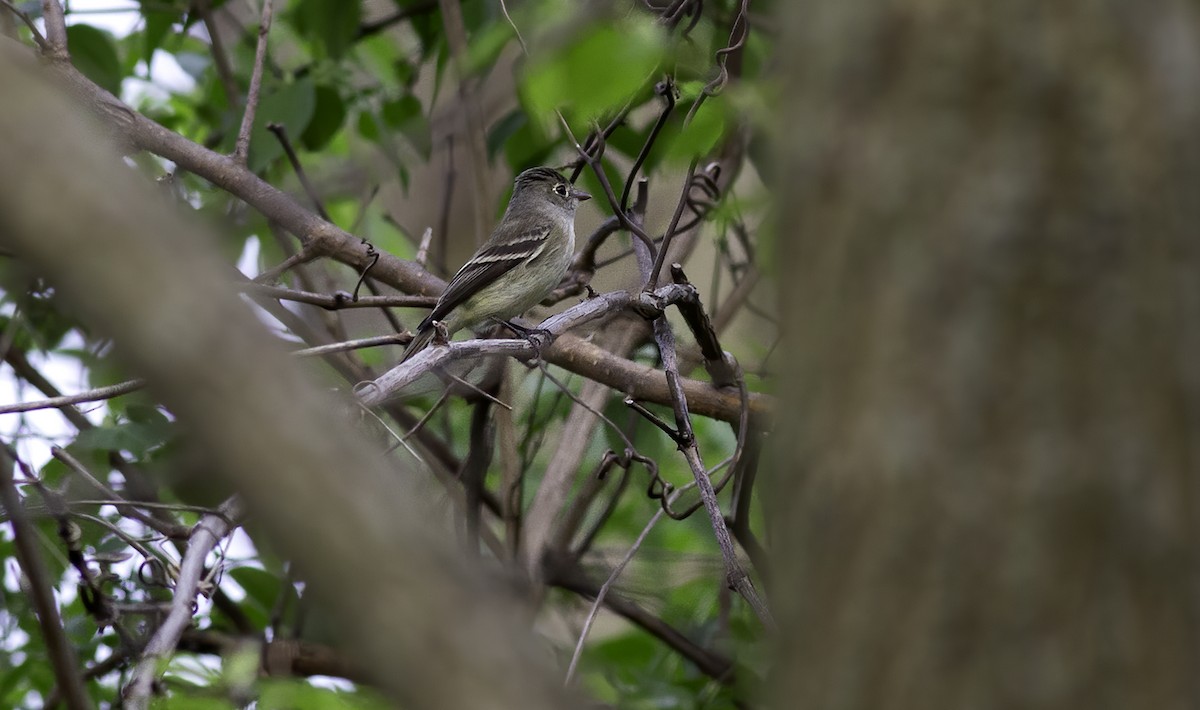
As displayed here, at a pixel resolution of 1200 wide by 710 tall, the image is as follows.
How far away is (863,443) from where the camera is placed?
42.6 inches

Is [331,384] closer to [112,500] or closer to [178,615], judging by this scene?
[112,500]

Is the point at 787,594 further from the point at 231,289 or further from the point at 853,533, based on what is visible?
the point at 231,289

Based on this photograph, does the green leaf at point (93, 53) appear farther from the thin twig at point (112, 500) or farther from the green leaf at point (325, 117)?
the thin twig at point (112, 500)

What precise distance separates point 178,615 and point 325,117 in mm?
3861

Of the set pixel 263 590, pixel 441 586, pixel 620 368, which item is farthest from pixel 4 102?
pixel 263 590

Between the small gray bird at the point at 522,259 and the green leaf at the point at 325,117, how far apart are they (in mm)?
944

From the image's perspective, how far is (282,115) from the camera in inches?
200

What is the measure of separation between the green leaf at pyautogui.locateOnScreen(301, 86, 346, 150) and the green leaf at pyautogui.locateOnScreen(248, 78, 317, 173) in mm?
294

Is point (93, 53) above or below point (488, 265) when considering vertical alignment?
below

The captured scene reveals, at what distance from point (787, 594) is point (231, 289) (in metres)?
0.61

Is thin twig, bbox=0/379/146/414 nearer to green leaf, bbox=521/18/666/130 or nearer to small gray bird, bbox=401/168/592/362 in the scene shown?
green leaf, bbox=521/18/666/130

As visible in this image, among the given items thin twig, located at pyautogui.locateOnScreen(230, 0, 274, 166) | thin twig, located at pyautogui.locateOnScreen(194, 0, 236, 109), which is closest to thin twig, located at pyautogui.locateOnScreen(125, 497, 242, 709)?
thin twig, located at pyautogui.locateOnScreen(230, 0, 274, 166)

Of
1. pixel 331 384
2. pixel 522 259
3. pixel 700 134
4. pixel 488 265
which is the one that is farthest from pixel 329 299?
pixel 522 259

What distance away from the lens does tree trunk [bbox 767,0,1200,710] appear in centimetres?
101
